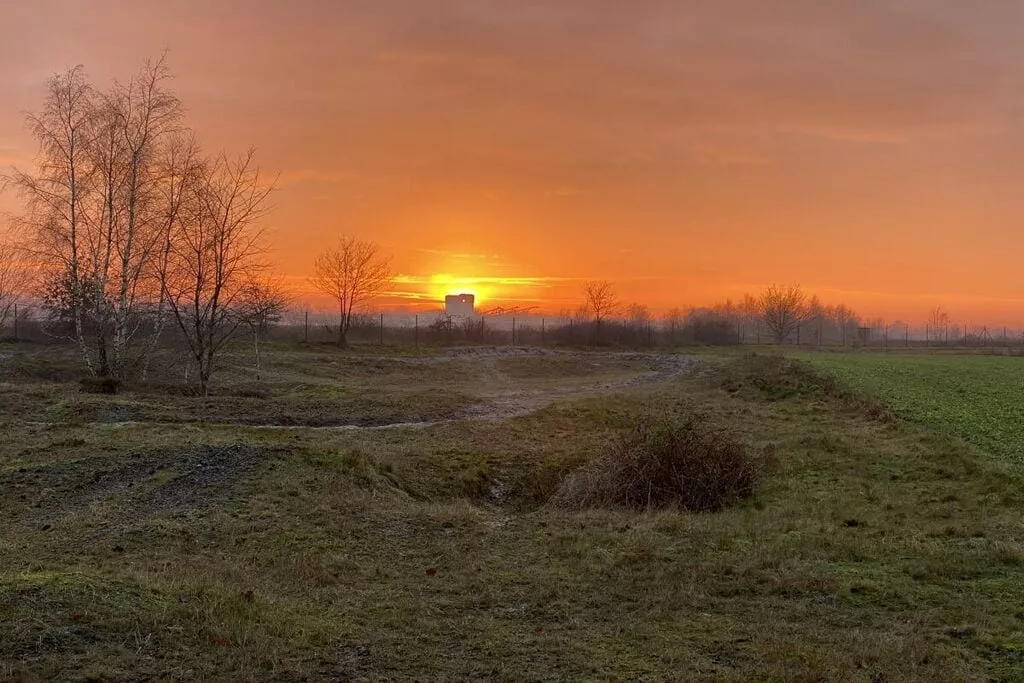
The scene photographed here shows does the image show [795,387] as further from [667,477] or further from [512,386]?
[667,477]

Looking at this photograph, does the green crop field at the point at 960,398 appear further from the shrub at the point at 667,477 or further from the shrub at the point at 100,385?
the shrub at the point at 100,385

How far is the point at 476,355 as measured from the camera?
40.5 metres

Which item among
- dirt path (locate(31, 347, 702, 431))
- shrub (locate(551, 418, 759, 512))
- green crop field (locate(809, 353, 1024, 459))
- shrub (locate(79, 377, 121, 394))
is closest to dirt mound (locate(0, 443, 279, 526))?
dirt path (locate(31, 347, 702, 431))

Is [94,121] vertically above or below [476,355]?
above

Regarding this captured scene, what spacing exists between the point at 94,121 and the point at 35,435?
1209 centimetres

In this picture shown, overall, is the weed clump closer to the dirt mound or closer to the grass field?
the grass field

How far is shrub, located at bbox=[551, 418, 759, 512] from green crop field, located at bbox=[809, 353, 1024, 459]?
4.79 metres

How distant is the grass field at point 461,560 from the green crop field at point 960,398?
829 mm

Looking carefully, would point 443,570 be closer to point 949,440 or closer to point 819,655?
point 819,655

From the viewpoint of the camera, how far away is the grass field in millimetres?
4387

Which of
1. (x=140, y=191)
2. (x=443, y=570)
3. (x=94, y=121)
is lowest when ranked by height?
(x=443, y=570)

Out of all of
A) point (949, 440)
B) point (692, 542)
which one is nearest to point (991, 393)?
point (949, 440)

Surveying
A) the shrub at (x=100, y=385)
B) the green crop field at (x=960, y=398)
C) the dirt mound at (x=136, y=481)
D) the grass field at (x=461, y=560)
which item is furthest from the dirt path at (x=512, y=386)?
the green crop field at (x=960, y=398)

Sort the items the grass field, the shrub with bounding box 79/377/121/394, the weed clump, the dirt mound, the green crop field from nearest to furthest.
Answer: the grass field
the dirt mound
the green crop field
the shrub with bounding box 79/377/121/394
the weed clump
